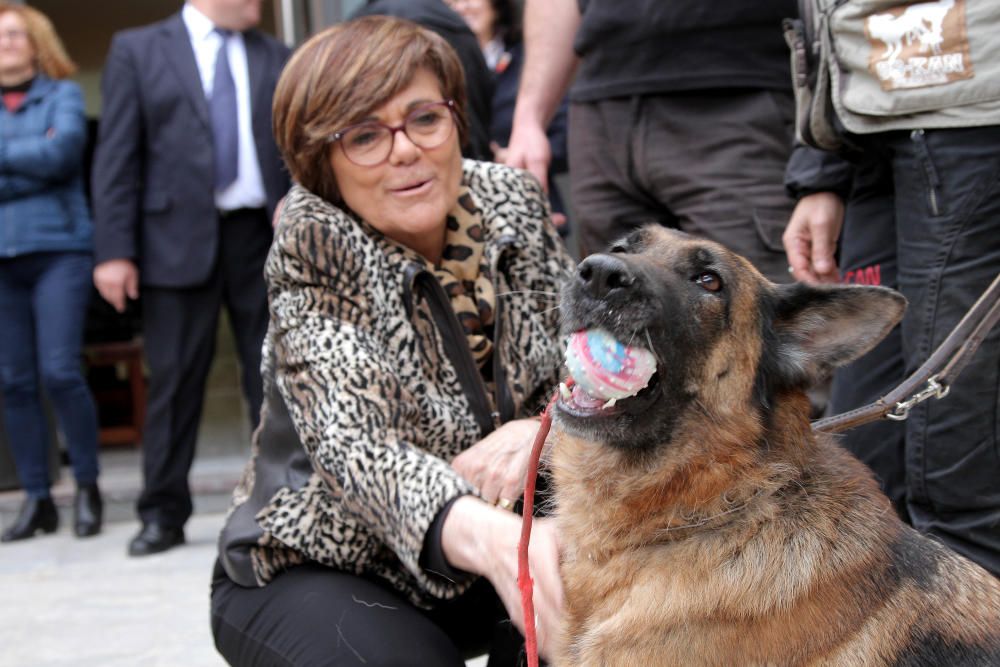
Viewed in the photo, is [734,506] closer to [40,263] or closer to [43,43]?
[40,263]

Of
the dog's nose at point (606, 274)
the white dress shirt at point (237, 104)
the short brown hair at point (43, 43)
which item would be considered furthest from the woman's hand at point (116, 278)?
the dog's nose at point (606, 274)

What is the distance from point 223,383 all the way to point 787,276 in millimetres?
8084

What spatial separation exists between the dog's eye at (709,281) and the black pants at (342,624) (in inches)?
37.9

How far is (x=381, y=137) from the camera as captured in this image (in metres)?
2.56

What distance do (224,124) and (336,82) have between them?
9.17 ft

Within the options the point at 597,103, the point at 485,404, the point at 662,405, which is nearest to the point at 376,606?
the point at 485,404

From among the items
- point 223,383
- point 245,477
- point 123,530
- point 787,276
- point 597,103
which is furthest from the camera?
point 223,383

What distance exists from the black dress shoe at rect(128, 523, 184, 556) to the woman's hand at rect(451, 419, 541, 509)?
126 inches

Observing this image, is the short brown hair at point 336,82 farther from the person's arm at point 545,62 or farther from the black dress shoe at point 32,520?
the black dress shoe at point 32,520

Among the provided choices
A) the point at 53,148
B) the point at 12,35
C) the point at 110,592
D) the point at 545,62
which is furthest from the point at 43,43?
the point at 545,62

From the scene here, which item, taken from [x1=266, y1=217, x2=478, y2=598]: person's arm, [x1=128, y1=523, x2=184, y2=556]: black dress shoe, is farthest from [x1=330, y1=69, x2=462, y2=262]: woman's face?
[x1=128, y1=523, x2=184, y2=556]: black dress shoe

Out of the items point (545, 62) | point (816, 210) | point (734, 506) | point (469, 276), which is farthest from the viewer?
point (545, 62)

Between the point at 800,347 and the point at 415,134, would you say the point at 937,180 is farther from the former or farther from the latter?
the point at 415,134

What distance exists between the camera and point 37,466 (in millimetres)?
5477
